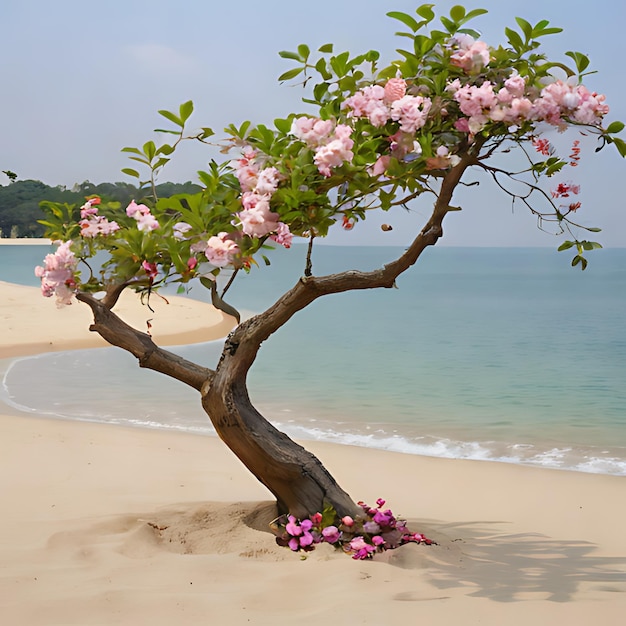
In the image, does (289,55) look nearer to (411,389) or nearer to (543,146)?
(543,146)

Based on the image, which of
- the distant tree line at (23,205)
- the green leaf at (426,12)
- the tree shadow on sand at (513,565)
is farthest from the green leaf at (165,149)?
the distant tree line at (23,205)

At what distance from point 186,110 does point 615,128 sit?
1.62 m

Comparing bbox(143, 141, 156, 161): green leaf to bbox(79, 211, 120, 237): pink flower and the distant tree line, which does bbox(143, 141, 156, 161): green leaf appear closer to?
bbox(79, 211, 120, 237): pink flower

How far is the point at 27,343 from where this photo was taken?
42.7 ft

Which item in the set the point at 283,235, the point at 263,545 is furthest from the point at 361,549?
the point at 283,235

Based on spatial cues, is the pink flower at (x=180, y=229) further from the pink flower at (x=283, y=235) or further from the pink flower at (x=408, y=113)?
the pink flower at (x=408, y=113)

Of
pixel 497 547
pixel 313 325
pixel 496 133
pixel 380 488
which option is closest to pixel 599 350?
pixel 313 325

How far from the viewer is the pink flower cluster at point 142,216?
347 centimetres

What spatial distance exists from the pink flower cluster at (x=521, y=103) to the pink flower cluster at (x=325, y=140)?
45 cm

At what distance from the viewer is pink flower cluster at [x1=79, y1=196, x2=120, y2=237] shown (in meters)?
3.77

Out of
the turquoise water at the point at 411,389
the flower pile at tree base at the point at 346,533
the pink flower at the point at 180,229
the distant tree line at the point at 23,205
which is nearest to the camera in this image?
the pink flower at the point at 180,229

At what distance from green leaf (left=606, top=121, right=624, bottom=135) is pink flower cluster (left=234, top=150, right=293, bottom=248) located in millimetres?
1262

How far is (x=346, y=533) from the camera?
3.93 metres

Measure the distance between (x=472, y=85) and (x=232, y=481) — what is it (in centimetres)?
322
